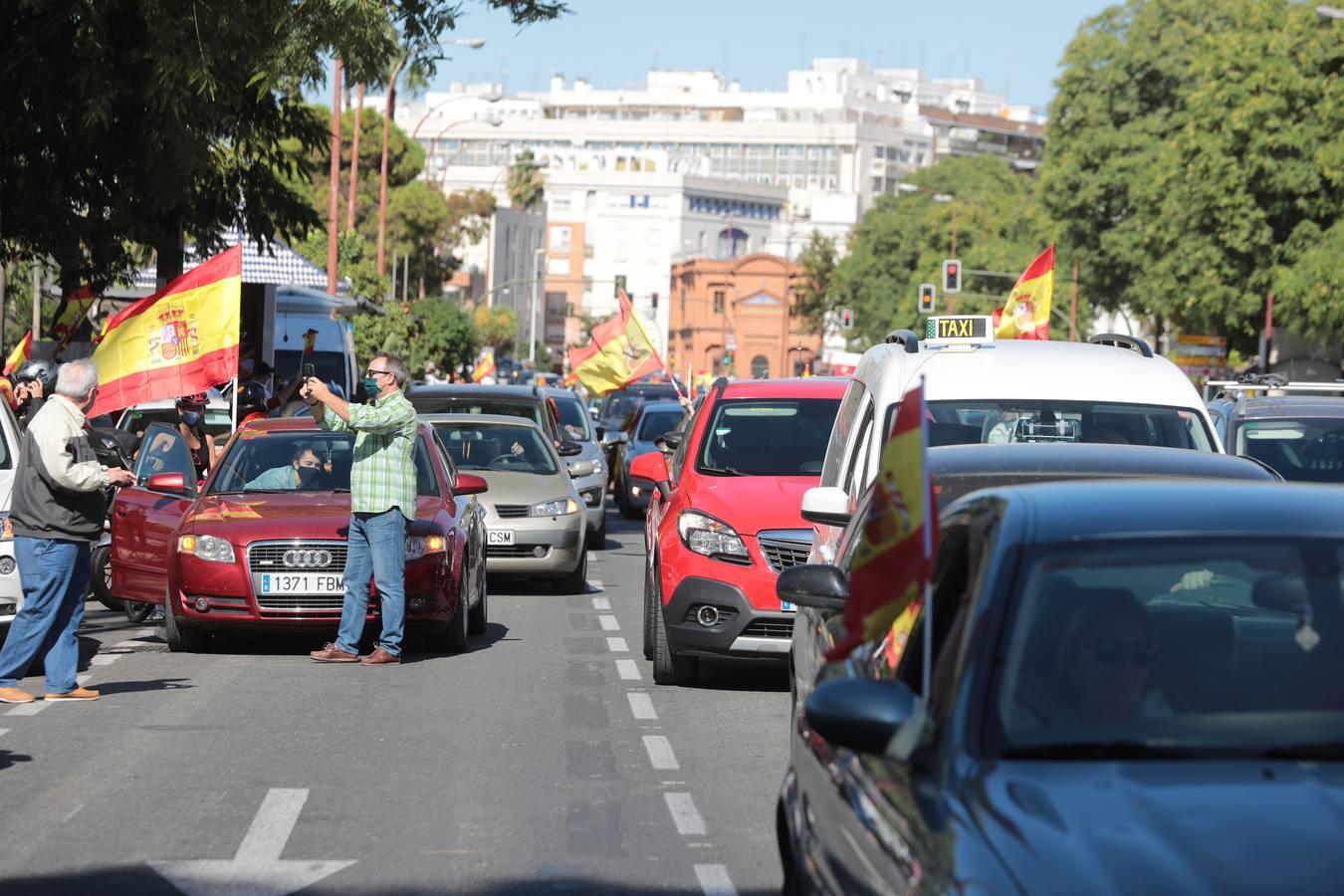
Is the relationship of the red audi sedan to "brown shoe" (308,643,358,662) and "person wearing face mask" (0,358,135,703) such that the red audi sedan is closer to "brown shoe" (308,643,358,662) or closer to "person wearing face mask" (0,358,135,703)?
"brown shoe" (308,643,358,662)

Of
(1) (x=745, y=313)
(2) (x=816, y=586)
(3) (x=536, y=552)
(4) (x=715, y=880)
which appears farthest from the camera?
(1) (x=745, y=313)

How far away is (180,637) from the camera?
14008mm

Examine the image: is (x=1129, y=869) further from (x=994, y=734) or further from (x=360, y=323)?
(x=360, y=323)

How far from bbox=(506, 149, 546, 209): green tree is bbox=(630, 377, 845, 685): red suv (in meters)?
140

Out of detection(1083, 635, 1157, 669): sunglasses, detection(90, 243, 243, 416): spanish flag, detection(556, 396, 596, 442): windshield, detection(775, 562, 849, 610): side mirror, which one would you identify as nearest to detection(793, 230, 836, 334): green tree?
detection(556, 396, 596, 442): windshield

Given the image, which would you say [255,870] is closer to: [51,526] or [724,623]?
[51,526]

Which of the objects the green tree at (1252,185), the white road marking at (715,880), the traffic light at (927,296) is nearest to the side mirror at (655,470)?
the white road marking at (715,880)

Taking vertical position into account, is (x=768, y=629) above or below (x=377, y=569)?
below

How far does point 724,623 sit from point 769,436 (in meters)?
2.21

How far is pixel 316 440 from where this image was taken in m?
14.9

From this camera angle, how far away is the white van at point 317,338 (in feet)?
104

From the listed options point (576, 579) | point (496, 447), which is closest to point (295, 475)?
point (576, 579)

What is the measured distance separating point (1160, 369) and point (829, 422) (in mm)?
4190

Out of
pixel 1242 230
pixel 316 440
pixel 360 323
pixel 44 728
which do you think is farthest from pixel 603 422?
pixel 44 728
